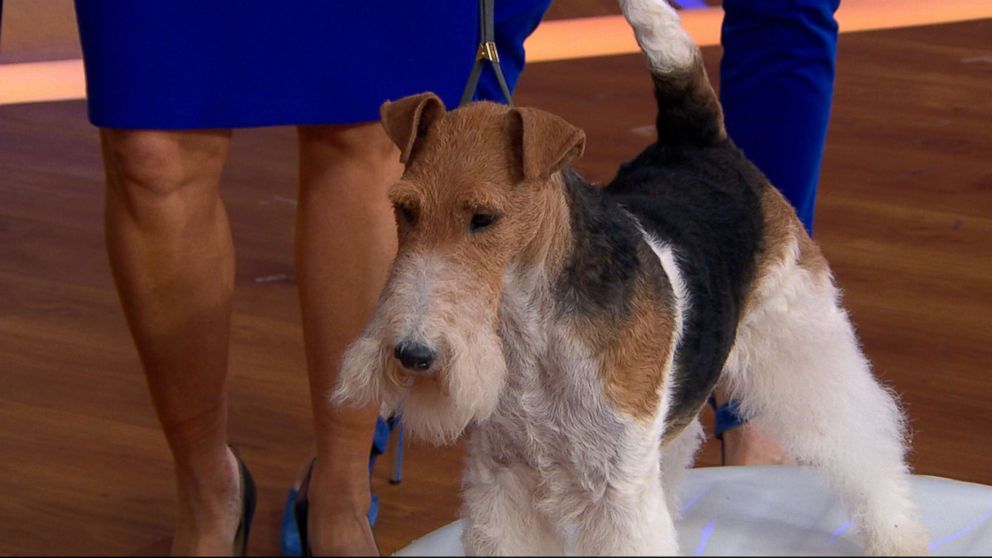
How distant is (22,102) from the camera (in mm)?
3752

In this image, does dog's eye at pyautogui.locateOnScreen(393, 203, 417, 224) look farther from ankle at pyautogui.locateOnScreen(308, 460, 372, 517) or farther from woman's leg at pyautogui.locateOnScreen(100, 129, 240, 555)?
ankle at pyautogui.locateOnScreen(308, 460, 372, 517)

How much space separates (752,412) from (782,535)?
251 mm

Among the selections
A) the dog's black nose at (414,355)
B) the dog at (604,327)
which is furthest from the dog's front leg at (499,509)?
the dog's black nose at (414,355)

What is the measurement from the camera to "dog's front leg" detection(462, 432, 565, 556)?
3.70ft

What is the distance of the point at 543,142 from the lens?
1.01 meters

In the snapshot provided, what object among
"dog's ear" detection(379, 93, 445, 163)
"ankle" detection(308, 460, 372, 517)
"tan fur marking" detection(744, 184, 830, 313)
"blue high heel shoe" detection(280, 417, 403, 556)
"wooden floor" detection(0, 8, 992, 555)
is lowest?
"wooden floor" detection(0, 8, 992, 555)

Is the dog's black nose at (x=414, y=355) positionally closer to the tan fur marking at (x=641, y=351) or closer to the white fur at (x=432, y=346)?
the white fur at (x=432, y=346)

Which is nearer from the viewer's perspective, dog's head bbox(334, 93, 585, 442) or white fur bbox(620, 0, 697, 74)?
dog's head bbox(334, 93, 585, 442)

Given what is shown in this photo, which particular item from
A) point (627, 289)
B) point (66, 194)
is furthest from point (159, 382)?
point (66, 194)

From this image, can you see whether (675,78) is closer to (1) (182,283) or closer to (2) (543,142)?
(2) (543,142)

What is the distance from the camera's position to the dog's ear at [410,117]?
105 centimetres

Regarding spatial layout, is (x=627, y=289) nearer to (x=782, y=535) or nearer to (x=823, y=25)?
(x=782, y=535)

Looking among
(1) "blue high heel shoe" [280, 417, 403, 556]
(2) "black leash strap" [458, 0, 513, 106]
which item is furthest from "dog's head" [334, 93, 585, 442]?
(1) "blue high heel shoe" [280, 417, 403, 556]

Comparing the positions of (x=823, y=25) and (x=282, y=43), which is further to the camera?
(x=823, y=25)
